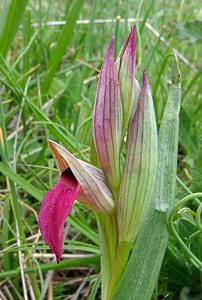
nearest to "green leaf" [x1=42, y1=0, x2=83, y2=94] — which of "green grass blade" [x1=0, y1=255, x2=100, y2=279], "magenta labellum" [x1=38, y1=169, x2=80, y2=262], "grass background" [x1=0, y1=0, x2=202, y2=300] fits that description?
"grass background" [x1=0, y1=0, x2=202, y2=300]

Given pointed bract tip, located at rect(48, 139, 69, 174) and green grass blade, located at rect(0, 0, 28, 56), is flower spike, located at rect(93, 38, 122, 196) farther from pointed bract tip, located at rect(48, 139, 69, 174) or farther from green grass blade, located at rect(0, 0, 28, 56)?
green grass blade, located at rect(0, 0, 28, 56)

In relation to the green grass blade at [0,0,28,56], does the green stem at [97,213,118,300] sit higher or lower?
lower

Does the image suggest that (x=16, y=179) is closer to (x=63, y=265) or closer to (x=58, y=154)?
(x=63, y=265)

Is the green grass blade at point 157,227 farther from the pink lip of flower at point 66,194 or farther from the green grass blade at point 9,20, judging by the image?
the green grass blade at point 9,20

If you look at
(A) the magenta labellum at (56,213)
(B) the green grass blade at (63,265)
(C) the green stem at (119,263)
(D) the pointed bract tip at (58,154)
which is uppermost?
(D) the pointed bract tip at (58,154)

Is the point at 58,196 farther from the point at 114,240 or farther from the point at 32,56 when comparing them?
the point at 32,56

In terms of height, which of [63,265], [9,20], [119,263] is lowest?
[63,265]

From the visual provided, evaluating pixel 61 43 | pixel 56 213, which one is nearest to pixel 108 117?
pixel 56 213

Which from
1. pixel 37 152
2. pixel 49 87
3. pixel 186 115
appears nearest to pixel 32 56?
pixel 49 87

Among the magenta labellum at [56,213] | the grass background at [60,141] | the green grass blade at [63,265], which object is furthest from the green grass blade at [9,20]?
the magenta labellum at [56,213]
